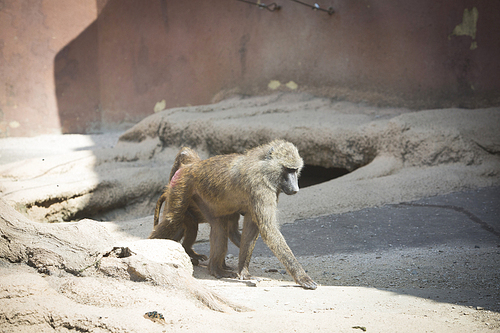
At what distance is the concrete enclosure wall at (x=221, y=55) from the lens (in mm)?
5484

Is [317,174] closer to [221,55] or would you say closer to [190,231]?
[221,55]

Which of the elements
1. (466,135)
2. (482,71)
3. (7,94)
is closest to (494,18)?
(482,71)

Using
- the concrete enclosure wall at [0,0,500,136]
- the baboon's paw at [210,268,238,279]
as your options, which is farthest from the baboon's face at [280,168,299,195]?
the concrete enclosure wall at [0,0,500,136]

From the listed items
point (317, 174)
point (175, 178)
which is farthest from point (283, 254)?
point (317, 174)

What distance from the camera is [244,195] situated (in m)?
2.85

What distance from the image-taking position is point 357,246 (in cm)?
349

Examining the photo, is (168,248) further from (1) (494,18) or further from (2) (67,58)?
(2) (67,58)

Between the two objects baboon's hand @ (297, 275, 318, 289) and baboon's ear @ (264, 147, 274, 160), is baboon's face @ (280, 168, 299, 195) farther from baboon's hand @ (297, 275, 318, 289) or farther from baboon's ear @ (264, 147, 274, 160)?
baboon's hand @ (297, 275, 318, 289)

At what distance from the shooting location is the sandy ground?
1707 millimetres

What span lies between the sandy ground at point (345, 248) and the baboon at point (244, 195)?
0.66 feet

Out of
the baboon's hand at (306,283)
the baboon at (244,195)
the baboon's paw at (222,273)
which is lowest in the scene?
the baboon's paw at (222,273)

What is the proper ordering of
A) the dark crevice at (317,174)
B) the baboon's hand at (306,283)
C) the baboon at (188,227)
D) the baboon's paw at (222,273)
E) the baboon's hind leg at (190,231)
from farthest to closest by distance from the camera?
the dark crevice at (317,174) < the baboon's hind leg at (190,231) < the baboon at (188,227) < the baboon's paw at (222,273) < the baboon's hand at (306,283)

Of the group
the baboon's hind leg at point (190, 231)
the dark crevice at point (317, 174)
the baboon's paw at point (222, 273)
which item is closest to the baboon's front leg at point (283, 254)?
the baboon's paw at point (222, 273)

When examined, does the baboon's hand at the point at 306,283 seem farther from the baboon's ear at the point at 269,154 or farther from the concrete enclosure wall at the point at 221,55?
the concrete enclosure wall at the point at 221,55
